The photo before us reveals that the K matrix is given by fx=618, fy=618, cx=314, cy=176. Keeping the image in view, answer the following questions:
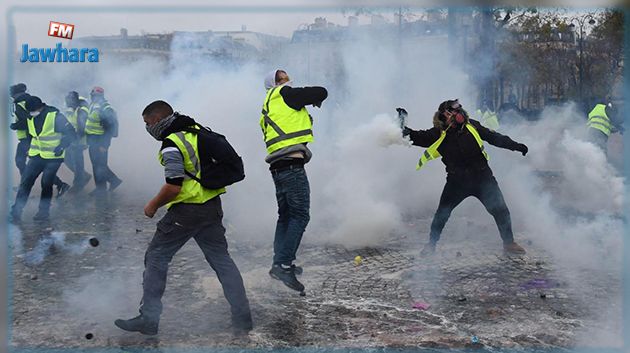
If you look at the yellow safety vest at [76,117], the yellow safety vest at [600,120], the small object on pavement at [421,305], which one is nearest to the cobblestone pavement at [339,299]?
the small object on pavement at [421,305]

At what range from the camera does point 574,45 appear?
13789 mm

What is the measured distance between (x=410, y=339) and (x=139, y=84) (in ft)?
31.3

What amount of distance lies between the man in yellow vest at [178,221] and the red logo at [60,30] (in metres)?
4.17

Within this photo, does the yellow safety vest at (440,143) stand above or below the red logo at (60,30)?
below

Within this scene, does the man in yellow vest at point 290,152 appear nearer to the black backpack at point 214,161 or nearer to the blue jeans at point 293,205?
the blue jeans at point 293,205

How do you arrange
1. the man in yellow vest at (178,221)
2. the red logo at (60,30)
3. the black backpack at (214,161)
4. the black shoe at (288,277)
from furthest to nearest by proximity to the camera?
the red logo at (60,30)
the black shoe at (288,277)
the black backpack at (214,161)
the man in yellow vest at (178,221)

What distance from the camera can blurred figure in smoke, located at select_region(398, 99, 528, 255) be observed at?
19.2 feet

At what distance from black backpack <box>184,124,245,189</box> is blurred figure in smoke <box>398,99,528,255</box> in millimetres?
2568

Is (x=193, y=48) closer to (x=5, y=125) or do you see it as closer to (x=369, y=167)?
(x=369, y=167)

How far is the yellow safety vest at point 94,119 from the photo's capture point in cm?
989

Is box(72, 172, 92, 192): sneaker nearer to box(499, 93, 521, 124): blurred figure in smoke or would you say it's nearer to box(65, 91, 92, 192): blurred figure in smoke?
box(65, 91, 92, 192): blurred figure in smoke

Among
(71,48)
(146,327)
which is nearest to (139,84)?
(71,48)

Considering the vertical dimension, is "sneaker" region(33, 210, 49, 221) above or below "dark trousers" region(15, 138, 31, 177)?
below

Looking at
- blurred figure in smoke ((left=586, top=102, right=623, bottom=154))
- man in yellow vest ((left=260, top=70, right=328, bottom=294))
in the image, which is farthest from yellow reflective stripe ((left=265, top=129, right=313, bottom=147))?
blurred figure in smoke ((left=586, top=102, right=623, bottom=154))
